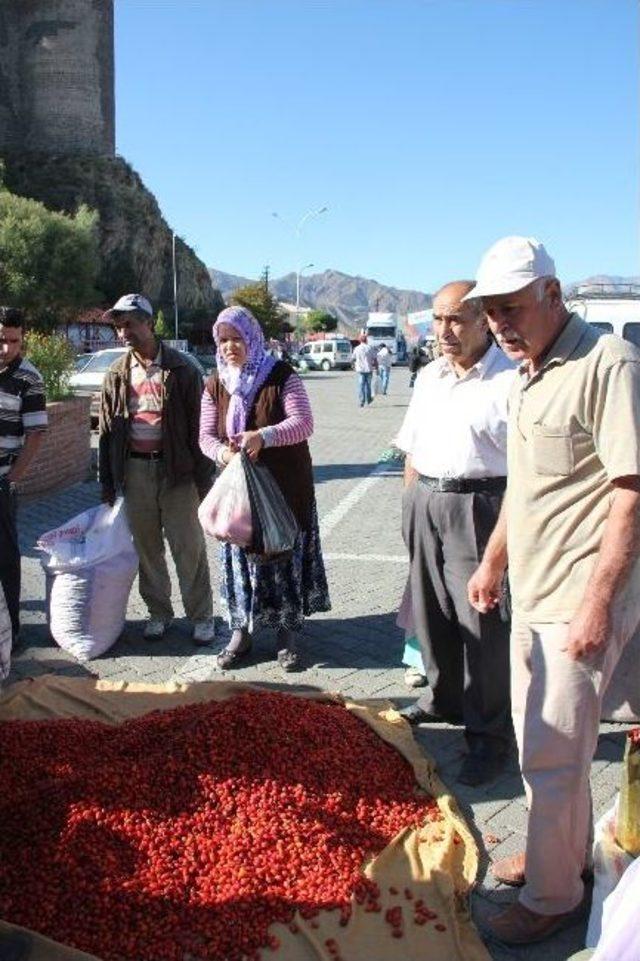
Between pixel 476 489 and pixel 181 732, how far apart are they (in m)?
1.52

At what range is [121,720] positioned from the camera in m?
4.00

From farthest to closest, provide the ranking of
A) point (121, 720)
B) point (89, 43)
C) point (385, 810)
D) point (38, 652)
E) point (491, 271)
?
1. point (89, 43)
2. point (38, 652)
3. point (121, 720)
4. point (385, 810)
5. point (491, 271)

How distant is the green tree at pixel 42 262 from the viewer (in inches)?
1501

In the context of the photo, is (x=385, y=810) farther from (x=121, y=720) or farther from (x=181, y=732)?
(x=121, y=720)

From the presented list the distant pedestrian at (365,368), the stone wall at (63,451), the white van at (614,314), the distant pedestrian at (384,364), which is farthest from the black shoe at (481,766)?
the distant pedestrian at (384,364)

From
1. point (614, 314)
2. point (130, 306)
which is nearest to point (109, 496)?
point (130, 306)

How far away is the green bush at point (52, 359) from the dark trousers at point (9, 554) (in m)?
5.73

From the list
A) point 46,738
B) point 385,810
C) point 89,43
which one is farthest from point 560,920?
point 89,43

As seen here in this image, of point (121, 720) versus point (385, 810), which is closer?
point (385, 810)

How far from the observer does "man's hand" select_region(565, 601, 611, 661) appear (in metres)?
2.35

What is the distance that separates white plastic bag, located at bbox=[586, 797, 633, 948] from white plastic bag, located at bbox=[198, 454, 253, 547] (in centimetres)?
221

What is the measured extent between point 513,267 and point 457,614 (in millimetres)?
1885

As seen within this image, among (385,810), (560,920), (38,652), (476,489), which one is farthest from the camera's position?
(38,652)

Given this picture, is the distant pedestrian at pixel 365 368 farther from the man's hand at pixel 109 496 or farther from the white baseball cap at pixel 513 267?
the white baseball cap at pixel 513 267
